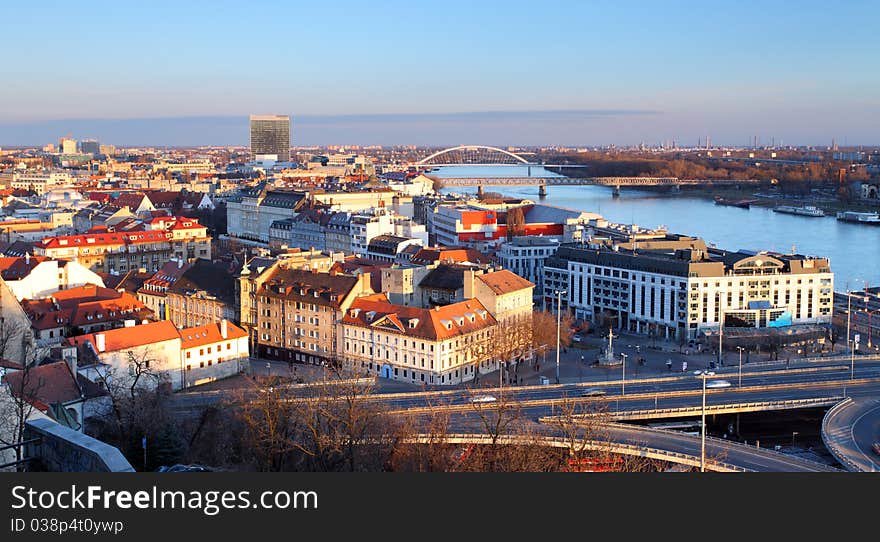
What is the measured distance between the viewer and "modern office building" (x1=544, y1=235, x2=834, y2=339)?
1994 centimetres

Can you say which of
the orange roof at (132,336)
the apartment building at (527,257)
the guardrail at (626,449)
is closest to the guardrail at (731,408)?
the guardrail at (626,449)

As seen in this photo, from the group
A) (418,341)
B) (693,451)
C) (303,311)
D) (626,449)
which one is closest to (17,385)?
(626,449)

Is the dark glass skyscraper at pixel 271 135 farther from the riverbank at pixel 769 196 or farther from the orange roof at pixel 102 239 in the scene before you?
the orange roof at pixel 102 239

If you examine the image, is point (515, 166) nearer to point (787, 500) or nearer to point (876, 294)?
point (876, 294)

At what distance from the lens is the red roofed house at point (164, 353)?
512 inches

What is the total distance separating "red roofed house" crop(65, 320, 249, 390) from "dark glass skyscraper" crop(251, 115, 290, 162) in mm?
82864

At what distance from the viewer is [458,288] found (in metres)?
18.1

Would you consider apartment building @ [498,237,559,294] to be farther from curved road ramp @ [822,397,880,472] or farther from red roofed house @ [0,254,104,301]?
curved road ramp @ [822,397,880,472]

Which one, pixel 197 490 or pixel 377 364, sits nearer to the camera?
pixel 197 490

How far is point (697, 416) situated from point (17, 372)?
857 cm

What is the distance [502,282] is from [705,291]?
4.81 meters

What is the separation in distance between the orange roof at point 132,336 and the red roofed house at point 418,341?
3.02m

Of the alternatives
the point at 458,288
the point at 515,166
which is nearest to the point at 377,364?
the point at 458,288

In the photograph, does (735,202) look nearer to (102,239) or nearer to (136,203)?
(136,203)
